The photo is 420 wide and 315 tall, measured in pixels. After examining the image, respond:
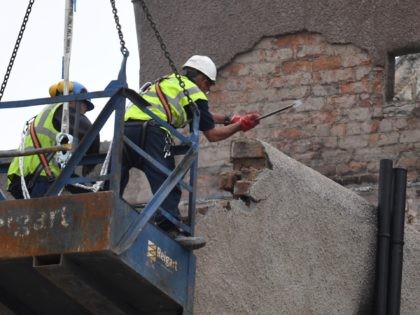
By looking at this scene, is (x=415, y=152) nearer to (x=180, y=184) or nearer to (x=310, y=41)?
(x=310, y=41)

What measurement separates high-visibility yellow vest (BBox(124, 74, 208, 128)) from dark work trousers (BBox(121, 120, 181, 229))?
12 cm

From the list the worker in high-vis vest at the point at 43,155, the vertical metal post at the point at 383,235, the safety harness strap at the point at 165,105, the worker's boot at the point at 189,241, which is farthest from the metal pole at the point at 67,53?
the vertical metal post at the point at 383,235

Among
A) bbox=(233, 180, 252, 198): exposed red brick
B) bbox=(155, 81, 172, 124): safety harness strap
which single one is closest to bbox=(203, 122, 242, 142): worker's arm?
bbox=(233, 180, 252, 198): exposed red brick

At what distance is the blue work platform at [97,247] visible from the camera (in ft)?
29.0

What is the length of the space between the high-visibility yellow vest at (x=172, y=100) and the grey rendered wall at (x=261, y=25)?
482 cm

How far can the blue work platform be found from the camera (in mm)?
8828

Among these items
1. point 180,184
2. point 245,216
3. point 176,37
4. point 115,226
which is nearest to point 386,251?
point 245,216

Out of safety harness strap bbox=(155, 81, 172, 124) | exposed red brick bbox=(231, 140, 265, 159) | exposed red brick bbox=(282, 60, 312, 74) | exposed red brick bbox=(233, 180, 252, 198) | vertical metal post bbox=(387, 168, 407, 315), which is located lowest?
vertical metal post bbox=(387, 168, 407, 315)

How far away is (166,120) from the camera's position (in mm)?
10070

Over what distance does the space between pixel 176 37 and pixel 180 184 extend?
233 inches

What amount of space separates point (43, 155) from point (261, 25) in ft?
17.9

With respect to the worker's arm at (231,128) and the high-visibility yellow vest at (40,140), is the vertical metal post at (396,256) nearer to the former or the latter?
the worker's arm at (231,128)

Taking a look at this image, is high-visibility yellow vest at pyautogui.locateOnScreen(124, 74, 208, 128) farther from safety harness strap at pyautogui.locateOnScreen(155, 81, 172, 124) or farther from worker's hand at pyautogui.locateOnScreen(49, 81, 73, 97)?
worker's hand at pyautogui.locateOnScreen(49, 81, 73, 97)

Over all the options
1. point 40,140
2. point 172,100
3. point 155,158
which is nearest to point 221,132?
point 172,100
